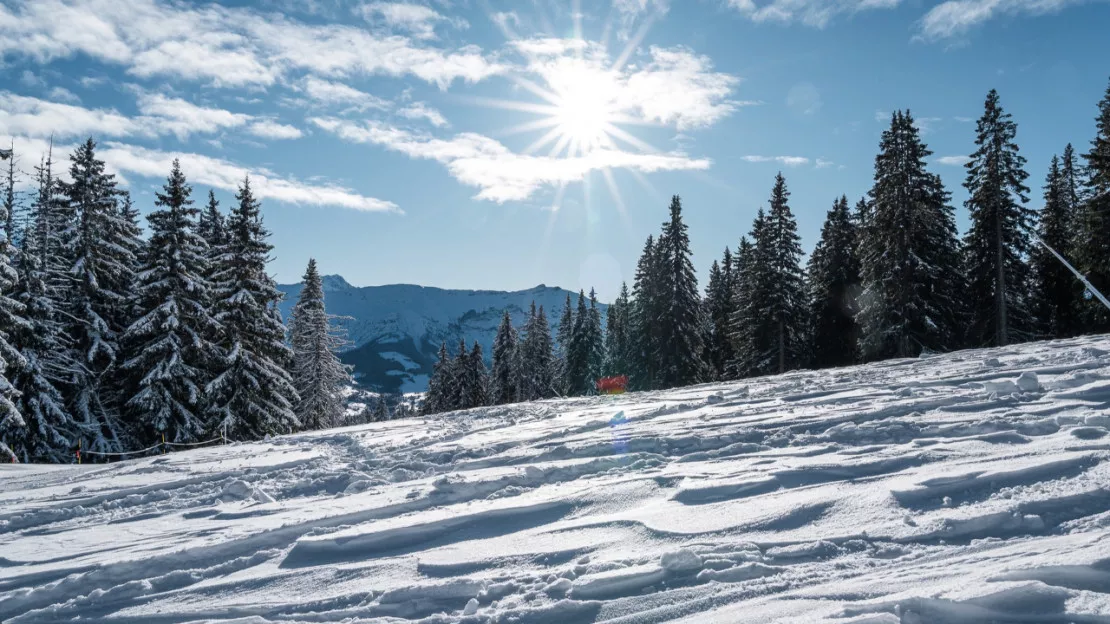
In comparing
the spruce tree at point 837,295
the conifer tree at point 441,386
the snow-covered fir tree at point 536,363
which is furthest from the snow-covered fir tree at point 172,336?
the snow-covered fir tree at point 536,363

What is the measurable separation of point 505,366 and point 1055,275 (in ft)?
136

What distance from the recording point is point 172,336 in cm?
2127

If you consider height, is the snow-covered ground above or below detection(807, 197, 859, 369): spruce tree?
below

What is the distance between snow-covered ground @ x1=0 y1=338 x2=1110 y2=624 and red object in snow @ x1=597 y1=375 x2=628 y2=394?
36.7 m

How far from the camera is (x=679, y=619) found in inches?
121

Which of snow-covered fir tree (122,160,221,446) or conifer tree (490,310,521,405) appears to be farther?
conifer tree (490,310,521,405)

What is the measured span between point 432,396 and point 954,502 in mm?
56172

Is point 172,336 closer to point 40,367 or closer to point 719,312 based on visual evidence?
point 40,367

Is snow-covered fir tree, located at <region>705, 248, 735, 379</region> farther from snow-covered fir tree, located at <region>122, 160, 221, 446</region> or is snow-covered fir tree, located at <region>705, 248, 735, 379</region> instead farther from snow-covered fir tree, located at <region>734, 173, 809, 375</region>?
snow-covered fir tree, located at <region>122, 160, 221, 446</region>

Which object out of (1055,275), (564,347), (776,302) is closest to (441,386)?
(564,347)

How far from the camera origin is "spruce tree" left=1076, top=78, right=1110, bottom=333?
2672 centimetres

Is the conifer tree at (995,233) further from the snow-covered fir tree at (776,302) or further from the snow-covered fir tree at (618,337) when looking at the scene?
the snow-covered fir tree at (618,337)

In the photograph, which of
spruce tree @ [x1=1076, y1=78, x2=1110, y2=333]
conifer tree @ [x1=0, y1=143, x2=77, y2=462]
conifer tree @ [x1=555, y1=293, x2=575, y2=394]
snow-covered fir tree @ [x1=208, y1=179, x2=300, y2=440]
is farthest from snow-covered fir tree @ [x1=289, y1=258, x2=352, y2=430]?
spruce tree @ [x1=1076, y1=78, x2=1110, y2=333]

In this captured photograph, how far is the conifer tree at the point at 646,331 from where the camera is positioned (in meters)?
40.0
